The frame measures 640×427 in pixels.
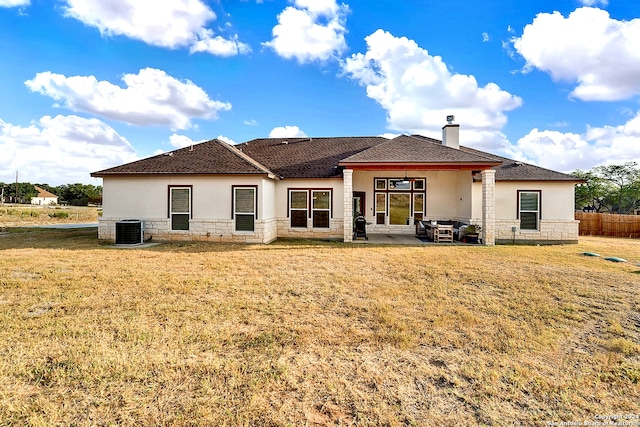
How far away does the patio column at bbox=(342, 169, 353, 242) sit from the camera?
474 inches

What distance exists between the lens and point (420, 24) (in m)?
12.7

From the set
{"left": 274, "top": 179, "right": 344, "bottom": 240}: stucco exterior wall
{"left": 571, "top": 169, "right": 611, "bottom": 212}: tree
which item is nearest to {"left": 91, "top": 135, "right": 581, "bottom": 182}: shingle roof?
{"left": 274, "top": 179, "right": 344, "bottom": 240}: stucco exterior wall

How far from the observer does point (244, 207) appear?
473 inches

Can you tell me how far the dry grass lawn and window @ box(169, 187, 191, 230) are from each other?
213 inches

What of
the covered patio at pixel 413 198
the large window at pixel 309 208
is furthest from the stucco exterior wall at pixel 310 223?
the covered patio at pixel 413 198

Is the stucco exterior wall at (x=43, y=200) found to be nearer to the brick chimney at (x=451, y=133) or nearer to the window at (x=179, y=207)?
the window at (x=179, y=207)

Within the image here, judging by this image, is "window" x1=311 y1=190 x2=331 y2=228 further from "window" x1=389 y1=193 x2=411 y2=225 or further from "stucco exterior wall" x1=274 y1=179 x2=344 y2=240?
"window" x1=389 y1=193 x2=411 y2=225

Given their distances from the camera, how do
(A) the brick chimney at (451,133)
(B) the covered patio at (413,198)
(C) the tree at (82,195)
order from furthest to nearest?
(C) the tree at (82,195) < (A) the brick chimney at (451,133) < (B) the covered patio at (413,198)

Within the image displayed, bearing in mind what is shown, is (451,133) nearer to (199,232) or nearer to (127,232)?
(199,232)

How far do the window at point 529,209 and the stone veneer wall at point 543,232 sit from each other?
23 cm

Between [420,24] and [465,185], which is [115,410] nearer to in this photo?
[465,185]

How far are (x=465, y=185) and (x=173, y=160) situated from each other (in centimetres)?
1378

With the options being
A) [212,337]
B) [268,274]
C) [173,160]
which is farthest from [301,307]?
[173,160]

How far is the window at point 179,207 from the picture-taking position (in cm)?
1223
